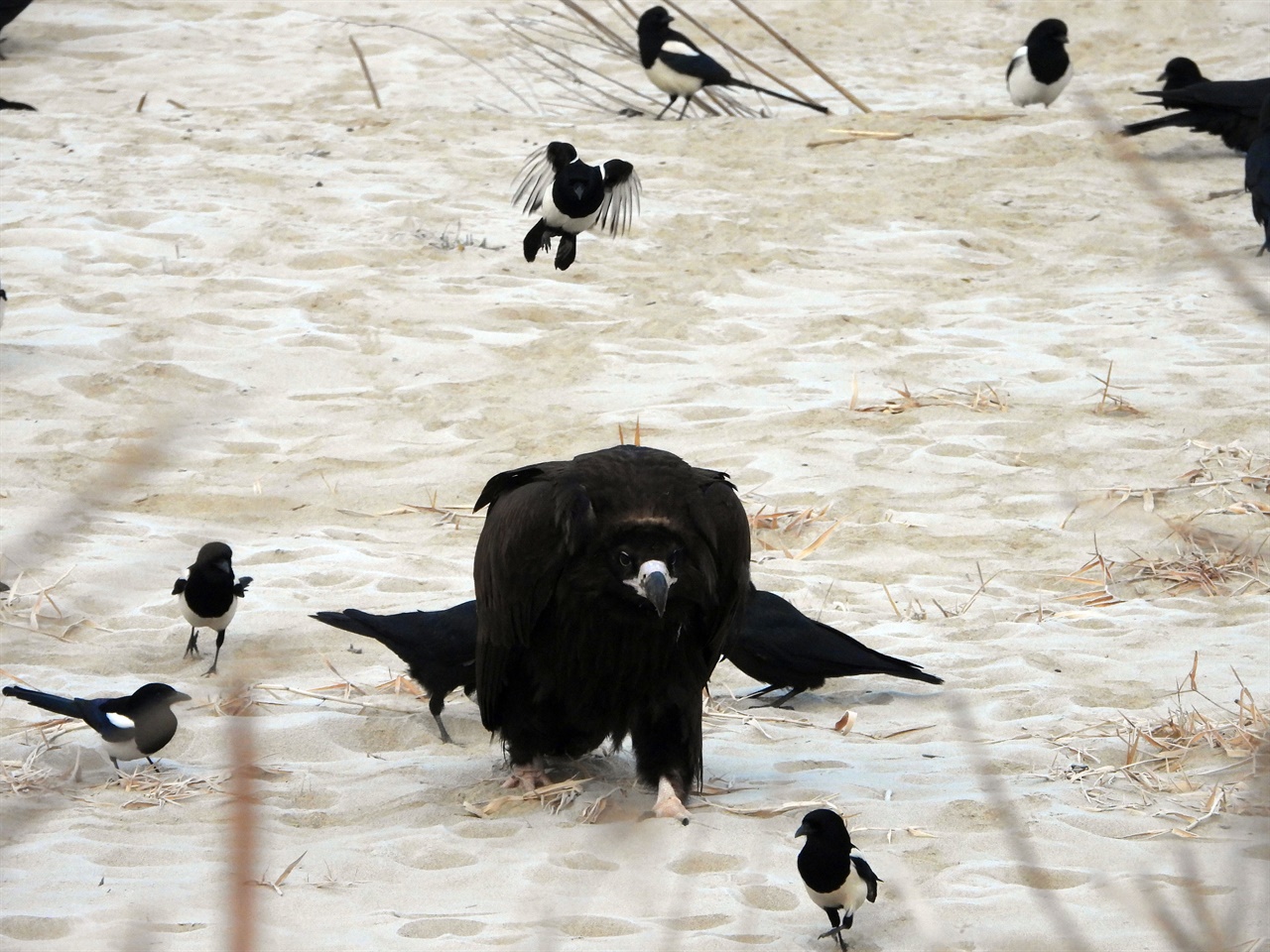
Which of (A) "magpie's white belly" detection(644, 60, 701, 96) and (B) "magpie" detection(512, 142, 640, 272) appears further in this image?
(A) "magpie's white belly" detection(644, 60, 701, 96)

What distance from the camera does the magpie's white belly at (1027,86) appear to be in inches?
411

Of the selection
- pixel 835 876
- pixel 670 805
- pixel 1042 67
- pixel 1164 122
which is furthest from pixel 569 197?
pixel 1042 67

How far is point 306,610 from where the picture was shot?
4840 millimetres

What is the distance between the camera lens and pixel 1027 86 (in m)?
10.6

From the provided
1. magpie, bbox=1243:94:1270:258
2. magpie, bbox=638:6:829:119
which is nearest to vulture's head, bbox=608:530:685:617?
magpie, bbox=1243:94:1270:258

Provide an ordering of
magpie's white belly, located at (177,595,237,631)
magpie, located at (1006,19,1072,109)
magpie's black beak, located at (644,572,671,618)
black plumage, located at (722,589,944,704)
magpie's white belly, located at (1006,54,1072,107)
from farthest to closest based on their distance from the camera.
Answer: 1. magpie's white belly, located at (1006,54,1072,107)
2. magpie, located at (1006,19,1072,109)
3. magpie's white belly, located at (177,595,237,631)
4. black plumage, located at (722,589,944,704)
5. magpie's black beak, located at (644,572,671,618)

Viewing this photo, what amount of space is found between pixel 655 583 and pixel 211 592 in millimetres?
1646

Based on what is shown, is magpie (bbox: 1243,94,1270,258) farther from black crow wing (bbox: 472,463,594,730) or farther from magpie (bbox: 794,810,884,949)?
magpie (bbox: 794,810,884,949)

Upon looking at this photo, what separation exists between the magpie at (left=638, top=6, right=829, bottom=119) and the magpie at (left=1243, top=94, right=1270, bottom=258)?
11.4ft

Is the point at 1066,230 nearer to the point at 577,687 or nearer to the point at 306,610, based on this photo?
the point at 306,610

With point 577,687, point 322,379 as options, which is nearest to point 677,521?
point 577,687

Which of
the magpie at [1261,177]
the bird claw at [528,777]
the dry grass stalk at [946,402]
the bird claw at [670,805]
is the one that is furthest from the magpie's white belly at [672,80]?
the bird claw at [670,805]

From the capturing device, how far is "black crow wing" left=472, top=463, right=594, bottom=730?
133 inches

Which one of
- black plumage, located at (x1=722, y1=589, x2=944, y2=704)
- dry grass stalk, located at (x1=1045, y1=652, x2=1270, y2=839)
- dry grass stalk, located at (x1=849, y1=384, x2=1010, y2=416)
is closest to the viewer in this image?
dry grass stalk, located at (x1=1045, y1=652, x2=1270, y2=839)
